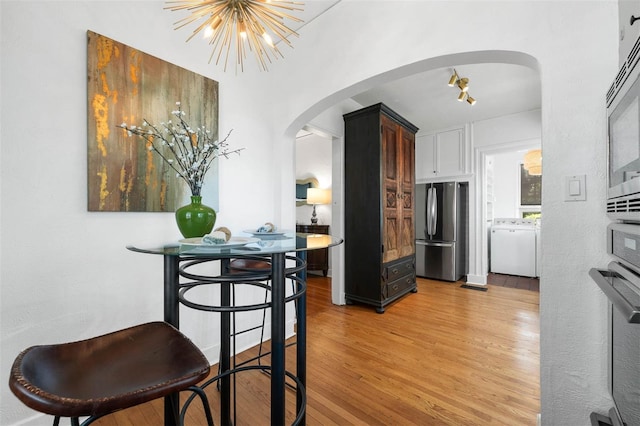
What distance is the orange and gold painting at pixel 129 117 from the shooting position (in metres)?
1.52

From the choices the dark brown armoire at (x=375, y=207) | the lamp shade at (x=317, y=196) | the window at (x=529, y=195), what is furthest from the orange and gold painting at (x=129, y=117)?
the window at (x=529, y=195)

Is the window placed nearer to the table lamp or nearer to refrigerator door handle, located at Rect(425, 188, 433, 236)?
refrigerator door handle, located at Rect(425, 188, 433, 236)

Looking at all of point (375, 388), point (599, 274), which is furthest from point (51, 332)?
point (599, 274)

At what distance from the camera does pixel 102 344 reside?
87cm

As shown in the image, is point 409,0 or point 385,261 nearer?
point 409,0

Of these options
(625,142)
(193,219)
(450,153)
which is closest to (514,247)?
(450,153)

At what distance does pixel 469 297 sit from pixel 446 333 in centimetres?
133

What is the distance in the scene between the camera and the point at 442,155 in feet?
14.9

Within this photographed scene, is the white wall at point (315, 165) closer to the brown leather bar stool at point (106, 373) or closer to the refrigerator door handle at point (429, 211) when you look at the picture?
the refrigerator door handle at point (429, 211)

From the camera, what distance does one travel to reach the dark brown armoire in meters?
3.07

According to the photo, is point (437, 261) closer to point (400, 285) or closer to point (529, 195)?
point (400, 285)

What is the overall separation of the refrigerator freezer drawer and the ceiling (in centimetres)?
198

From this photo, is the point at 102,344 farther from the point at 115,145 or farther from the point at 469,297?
the point at 469,297

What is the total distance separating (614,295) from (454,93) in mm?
3087
